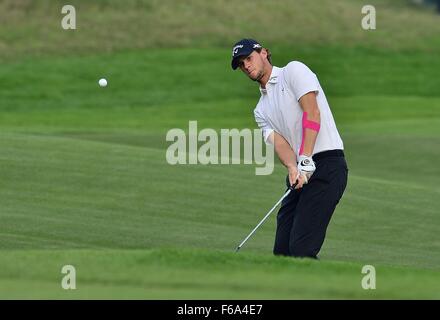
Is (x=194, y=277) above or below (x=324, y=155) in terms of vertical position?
below

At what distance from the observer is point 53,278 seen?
7.62 meters

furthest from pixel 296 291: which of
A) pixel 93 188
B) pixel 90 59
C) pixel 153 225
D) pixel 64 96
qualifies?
pixel 90 59

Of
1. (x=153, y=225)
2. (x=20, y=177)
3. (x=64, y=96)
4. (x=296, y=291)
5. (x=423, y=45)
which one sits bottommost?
→ (x=296, y=291)

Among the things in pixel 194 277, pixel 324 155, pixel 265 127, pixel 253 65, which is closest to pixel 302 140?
pixel 324 155

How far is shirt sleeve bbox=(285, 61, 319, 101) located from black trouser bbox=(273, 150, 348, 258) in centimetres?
55

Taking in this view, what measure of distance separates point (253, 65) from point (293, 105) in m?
0.45

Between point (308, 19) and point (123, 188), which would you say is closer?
point (123, 188)

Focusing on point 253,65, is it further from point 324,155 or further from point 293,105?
point 324,155

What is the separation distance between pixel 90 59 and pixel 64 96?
4.93 metres

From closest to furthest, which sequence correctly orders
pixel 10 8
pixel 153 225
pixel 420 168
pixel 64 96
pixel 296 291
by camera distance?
1. pixel 296 291
2. pixel 153 225
3. pixel 420 168
4. pixel 64 96
5. pixel 10 8

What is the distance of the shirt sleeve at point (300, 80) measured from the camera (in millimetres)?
8898

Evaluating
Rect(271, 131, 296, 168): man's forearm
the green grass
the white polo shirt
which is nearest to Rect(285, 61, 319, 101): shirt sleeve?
the white polo shirt

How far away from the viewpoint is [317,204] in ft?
29.5

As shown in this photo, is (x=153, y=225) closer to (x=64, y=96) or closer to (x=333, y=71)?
(x=64, y=96)
